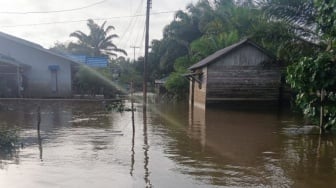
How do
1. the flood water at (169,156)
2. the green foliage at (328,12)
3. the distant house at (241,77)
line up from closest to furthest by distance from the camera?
the green foliage at (328,12), the flood water at (169,156), the distant house at (241,77)

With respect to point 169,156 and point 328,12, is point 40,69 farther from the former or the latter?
point 328,12

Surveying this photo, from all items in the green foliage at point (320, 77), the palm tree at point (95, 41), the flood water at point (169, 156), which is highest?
the palm tree at point (95, 41)

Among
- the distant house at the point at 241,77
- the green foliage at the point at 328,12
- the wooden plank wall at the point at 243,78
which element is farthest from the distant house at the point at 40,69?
the green foliage at the point at 328,12

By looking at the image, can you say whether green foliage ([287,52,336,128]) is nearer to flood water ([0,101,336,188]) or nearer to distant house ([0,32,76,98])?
flood water ([0,101,336,188])

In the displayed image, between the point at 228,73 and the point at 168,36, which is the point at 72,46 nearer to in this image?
the point at 168,36

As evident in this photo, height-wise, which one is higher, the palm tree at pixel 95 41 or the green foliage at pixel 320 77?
the palm tree at pixel 95 41

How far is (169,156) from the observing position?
434 inches

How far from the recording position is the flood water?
337 inches

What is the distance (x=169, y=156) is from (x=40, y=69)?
28.5 meters

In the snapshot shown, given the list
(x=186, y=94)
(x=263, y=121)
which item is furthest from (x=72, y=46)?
(x=263, y=121)

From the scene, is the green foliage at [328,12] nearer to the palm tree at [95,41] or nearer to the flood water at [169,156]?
the flood water at [169,156]

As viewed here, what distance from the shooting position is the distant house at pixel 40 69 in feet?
119

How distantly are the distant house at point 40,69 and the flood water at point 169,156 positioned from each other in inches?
758

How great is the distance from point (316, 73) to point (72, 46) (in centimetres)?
5736
